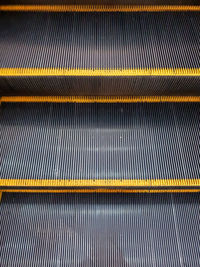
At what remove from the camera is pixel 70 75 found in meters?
3.49

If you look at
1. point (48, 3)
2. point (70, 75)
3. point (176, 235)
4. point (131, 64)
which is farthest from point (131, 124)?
point (48, 3)

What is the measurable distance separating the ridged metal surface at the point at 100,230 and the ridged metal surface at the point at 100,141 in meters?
0.68

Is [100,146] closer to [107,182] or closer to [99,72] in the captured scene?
[107,182]

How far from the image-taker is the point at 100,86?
3.76 metres

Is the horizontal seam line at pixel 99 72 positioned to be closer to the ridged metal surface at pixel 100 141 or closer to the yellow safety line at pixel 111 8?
the ridged metal surface at pixel 100 141

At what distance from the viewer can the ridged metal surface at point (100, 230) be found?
365 cm

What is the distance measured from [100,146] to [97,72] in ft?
3.78

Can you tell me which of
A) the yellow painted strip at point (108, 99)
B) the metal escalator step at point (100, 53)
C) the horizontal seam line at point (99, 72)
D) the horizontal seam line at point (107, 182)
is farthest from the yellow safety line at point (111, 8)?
the horizontal seam line at point (107, 182)

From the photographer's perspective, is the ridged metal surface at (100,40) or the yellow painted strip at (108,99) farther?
the yellow painted strip at (108,99)

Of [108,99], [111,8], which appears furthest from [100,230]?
[111,8]

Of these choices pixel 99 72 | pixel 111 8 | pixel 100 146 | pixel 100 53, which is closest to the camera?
pixel 99 72

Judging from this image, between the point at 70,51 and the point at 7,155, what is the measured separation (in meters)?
1.92

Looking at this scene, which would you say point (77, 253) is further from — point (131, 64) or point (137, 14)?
point (137, 14)

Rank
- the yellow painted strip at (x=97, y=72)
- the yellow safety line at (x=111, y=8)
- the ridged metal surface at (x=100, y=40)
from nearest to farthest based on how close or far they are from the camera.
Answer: the yellow painted strip at (x=97, y=72), the ridged metal surface at (x=100, y=40), the yellow safety line at (x=111, y=8)
